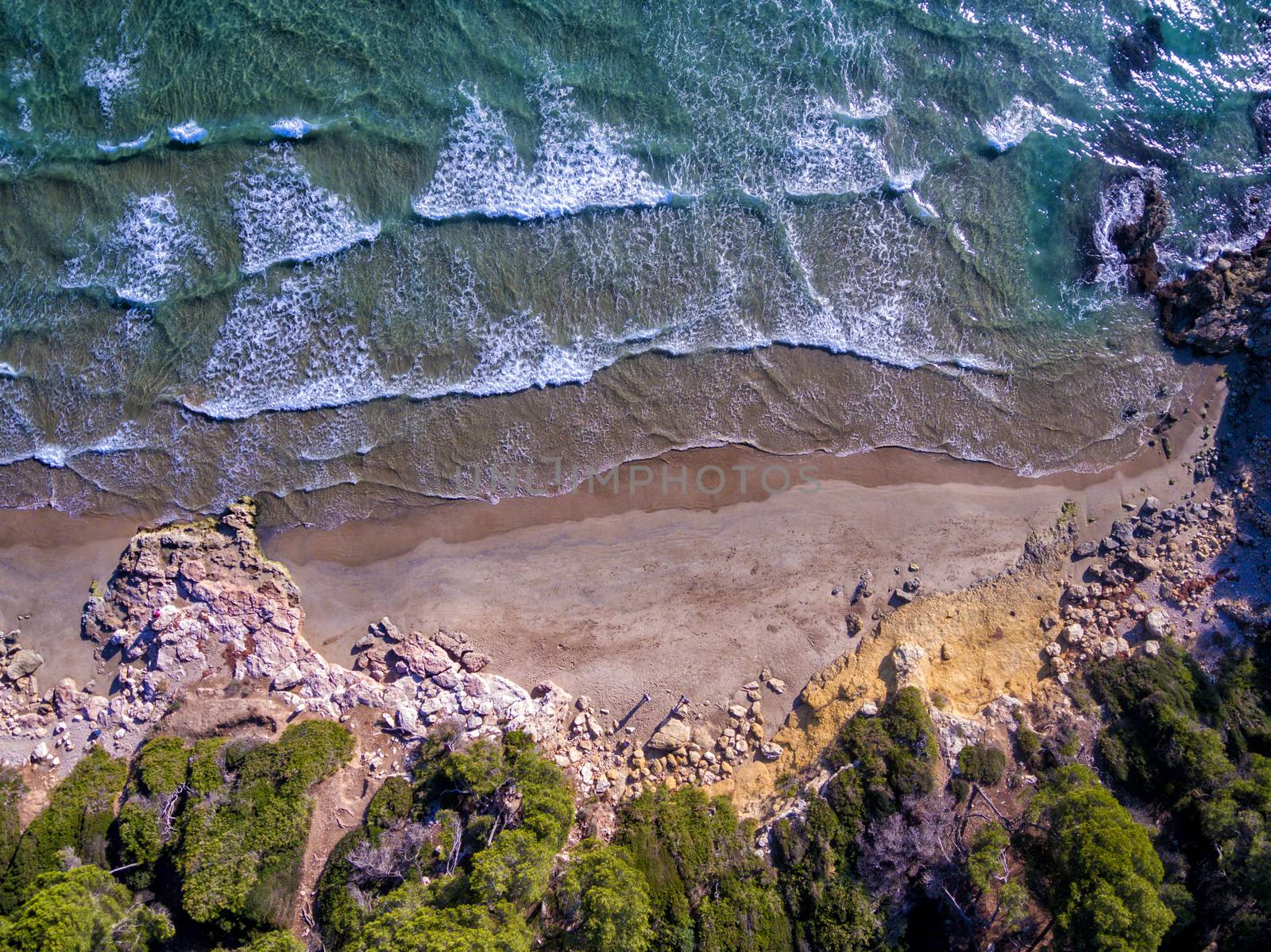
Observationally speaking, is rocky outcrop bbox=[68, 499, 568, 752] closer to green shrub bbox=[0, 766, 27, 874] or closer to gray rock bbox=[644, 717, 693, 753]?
gray rock bbox=[644, 717, 693, 753]

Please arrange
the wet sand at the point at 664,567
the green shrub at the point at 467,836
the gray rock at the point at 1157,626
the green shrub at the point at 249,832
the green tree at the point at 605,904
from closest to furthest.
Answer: the green tree at the point at 605,904 < the green shrub at the point at 467,836 < the green shrub at the point at 249,832 < the gray rock at the point at 1157,626 < the wet sand at the point at 664,567

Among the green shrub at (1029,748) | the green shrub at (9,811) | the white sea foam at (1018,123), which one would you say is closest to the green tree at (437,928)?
the green shrub at (9,811)

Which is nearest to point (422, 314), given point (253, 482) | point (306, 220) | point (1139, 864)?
point (306, 220)

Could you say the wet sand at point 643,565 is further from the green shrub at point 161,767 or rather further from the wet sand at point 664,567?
the green shrub at point 161,767

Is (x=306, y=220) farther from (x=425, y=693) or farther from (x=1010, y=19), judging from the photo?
(x=1010, y=19)

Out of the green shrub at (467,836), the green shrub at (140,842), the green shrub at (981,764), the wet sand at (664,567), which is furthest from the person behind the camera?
the wet sand at (664,567)

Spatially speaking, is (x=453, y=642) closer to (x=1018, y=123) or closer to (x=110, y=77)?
(x=110, y=77)
